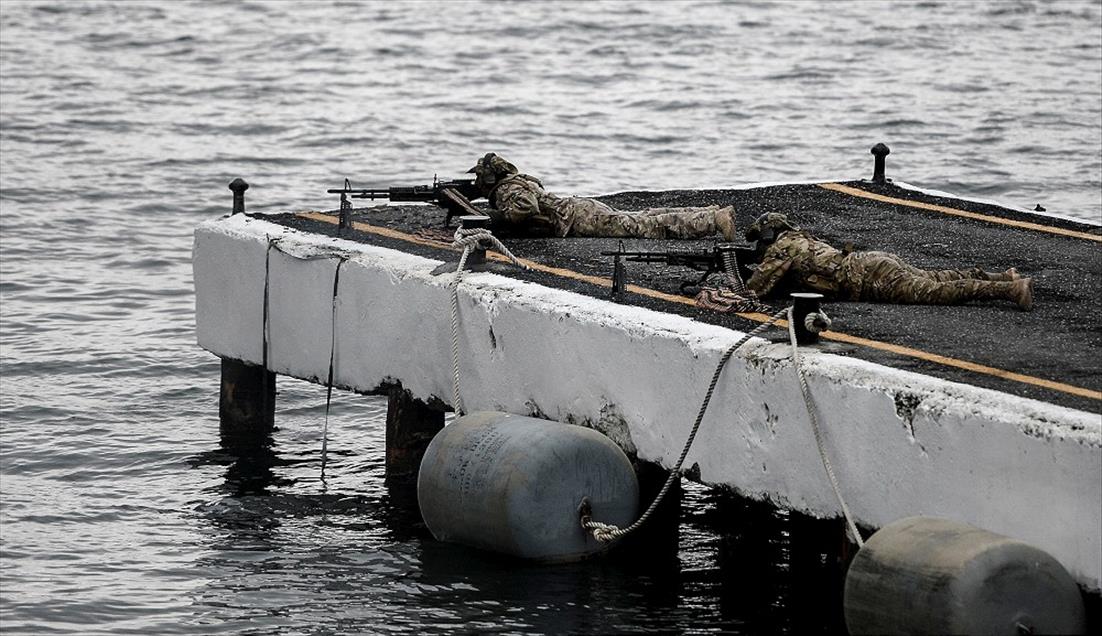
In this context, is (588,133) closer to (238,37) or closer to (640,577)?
(238,37)

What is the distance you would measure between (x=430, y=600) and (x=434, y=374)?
2.06 metres

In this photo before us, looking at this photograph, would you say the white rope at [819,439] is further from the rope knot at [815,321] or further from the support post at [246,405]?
the support post at [246,405]

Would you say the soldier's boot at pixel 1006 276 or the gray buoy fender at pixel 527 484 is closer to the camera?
the gray buoy fender at pixel 527 484

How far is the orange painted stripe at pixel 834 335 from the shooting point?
43.3 feet

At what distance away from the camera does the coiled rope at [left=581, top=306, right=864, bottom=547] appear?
1352cm

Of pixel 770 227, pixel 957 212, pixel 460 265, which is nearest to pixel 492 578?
pixel 460 265

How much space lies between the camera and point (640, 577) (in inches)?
625

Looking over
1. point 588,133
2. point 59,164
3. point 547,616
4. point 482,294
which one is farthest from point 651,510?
point 588,133

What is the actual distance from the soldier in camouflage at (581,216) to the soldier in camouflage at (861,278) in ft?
7.22

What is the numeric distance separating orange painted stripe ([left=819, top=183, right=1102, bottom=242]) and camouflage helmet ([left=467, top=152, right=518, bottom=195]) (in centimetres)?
325

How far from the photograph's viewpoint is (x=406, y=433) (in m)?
17.9

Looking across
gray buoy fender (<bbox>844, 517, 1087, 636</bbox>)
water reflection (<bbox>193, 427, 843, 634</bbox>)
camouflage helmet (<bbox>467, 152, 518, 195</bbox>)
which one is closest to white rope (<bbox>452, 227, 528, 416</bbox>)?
water reflection (<bbox>193, 427, 843, 634</bbox>)

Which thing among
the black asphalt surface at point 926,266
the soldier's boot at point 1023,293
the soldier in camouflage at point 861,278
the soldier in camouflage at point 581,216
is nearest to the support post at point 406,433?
the black asphalt surface at point 926,266

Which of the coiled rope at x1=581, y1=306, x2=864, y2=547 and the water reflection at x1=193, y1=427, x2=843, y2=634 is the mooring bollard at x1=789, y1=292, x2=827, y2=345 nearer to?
the coiled rope at x1=581, y1=306, x2=864, y2=547
